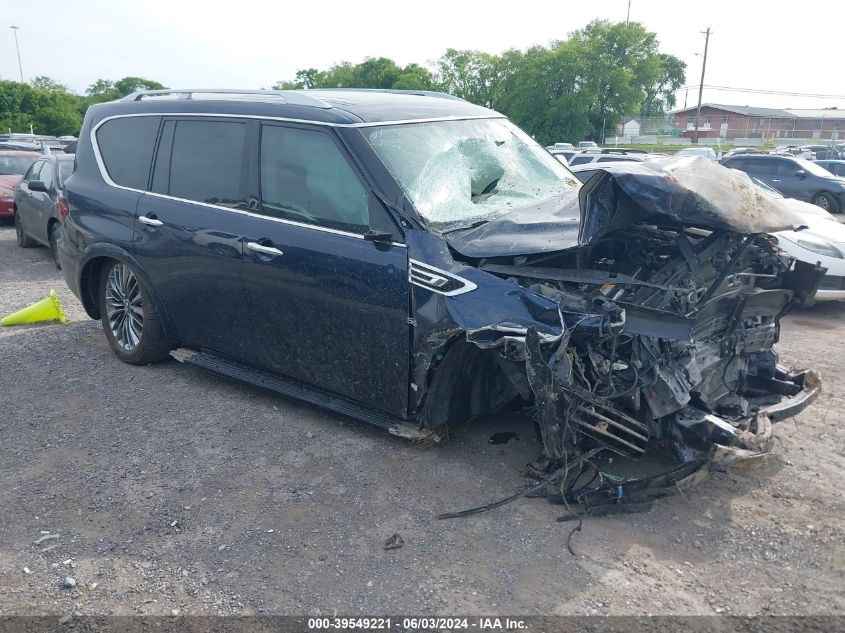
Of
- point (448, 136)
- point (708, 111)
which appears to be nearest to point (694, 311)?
point (448, 136)

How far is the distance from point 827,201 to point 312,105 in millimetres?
16469

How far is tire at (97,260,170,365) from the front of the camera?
539cm

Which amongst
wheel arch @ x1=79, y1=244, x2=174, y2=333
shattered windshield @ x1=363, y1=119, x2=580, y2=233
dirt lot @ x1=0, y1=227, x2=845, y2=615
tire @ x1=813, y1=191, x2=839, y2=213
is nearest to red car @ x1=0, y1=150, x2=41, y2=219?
wheel arch @ x1=79, y1=244, x2=174, y2=333

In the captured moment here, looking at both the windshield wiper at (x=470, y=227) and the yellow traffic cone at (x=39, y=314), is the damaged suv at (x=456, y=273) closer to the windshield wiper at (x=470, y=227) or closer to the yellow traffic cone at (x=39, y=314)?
the windshield wiper at (x=470, y=227)

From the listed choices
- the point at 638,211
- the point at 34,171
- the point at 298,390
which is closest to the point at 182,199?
the point at 298,390

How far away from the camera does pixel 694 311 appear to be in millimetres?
3512

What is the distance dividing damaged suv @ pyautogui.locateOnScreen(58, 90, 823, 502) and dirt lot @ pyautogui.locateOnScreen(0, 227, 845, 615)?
28cm

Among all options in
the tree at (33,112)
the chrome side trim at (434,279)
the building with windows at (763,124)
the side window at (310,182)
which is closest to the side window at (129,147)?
the side window at (310,182)

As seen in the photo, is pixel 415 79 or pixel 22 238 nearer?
pixel 22 238

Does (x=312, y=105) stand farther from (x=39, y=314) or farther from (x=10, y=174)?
(x=10, y=174)

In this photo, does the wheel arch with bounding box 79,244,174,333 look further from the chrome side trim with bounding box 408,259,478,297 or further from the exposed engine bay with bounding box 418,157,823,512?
the exposed engine bay with bounding box 418,157,823,512

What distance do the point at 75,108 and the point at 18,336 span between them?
54211mm

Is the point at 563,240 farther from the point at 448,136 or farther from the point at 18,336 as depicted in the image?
the point at 18,336

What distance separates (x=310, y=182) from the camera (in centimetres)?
434
